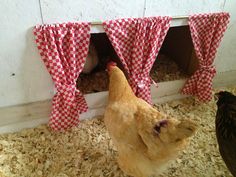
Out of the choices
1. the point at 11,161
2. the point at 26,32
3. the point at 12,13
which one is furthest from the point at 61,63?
the point at 11,161

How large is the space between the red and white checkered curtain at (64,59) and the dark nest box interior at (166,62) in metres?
0.33

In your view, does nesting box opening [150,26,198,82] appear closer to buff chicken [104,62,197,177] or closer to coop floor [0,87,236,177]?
coop floor [0,87,236,177]

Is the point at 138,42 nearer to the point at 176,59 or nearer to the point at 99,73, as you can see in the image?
the point at 99,73

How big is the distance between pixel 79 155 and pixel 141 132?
60 centimetres

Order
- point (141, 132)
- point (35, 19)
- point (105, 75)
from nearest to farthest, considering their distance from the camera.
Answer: point (141, 132), point (35, 19), point (105, 75)

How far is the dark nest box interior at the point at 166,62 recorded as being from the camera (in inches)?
85.0

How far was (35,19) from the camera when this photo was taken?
145 cm

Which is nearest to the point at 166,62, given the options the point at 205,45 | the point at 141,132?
the point at 205,45

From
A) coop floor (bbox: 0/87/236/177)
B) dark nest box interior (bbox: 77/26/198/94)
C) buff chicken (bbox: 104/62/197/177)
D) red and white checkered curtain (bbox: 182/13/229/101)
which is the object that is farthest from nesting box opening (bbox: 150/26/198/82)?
buff chicken (bbox: 104/62/197/177)

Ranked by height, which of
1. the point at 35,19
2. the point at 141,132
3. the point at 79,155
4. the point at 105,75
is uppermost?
the point at 35,19

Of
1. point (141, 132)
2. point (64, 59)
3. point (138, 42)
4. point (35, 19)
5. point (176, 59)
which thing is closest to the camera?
point (141, 132)

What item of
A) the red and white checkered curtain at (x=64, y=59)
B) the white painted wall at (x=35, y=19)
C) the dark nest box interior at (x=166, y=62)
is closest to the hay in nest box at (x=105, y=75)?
the dark nest box interior at (x=166, y=62)

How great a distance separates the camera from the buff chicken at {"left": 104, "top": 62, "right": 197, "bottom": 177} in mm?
1199

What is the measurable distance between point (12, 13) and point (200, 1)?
1.16m
